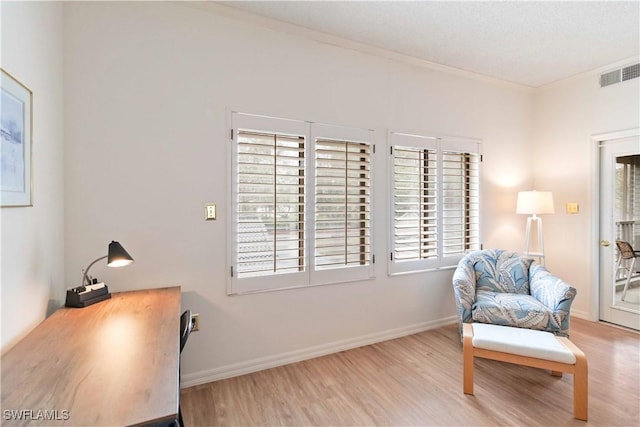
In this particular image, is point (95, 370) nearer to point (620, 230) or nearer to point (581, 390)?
point (581, 390)

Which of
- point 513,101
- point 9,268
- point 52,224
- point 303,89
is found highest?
point 513,101

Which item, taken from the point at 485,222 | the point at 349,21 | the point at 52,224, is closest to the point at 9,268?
the point at 52,224

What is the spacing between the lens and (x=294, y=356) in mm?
2605

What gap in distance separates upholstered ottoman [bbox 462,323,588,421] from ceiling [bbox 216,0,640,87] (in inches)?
96.1

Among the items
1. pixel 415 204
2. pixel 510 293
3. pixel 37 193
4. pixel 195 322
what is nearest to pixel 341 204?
pixel 415 204

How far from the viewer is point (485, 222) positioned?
3.62m

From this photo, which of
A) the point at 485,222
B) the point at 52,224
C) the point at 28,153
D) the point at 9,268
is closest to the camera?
the point at 9,268

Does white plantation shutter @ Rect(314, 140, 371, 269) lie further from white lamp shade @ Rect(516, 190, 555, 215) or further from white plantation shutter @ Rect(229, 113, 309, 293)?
white lamp shade @ Rect(516, 190, 555, 215)

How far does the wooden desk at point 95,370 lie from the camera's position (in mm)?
849

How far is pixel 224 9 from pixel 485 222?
3.41m

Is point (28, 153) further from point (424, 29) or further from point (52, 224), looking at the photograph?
point (424, 29)

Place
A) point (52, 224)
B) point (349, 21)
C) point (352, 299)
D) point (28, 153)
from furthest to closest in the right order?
point (352, 299), point (349, 21), point (52, 224), point (28, 153)

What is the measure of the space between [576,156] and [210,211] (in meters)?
4.17

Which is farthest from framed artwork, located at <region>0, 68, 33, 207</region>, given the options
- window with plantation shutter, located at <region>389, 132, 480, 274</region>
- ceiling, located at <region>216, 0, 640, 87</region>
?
window with plantation shutter, located at <region>389, 132, 480, 274</region>
